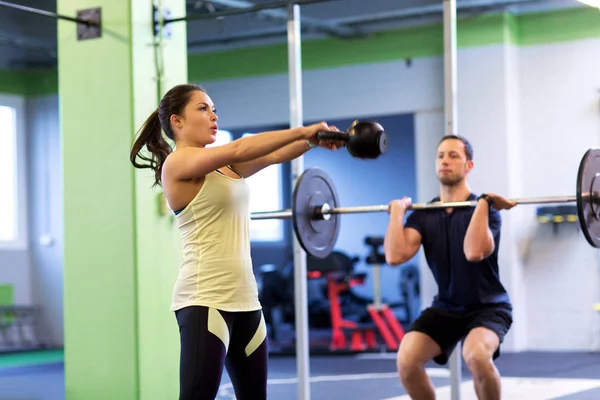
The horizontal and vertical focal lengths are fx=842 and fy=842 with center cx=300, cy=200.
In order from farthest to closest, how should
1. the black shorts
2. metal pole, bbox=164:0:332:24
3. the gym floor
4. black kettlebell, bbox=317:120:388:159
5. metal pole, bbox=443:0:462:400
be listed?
the gym floor → metal pole, bbox=164:0:332:24 → metal pole, bbox=443:0:462:400 → the black shorts → black kettlebell, bbox=317:120:388:159

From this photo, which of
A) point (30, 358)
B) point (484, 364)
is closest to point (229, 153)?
point (484, 364)

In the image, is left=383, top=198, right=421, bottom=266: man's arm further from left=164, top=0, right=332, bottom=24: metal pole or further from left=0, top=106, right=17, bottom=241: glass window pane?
left=0, top=106, right=17, bottom=241: glass window pane

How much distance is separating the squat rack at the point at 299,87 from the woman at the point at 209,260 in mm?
1293

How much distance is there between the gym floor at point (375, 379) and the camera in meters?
5.25

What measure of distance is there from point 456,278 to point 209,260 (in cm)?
146

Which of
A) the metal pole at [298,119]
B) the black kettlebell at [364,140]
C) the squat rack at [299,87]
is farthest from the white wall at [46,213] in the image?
the black kettlebell at [364,140]

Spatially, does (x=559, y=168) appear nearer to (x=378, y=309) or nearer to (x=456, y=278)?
(x=378, y=309)

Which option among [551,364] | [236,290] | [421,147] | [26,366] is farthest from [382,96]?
[236,290]

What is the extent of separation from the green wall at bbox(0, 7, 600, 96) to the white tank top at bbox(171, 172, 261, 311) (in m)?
5.63

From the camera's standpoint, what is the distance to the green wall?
297 inches

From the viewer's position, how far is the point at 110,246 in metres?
4.21

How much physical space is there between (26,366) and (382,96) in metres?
4.24

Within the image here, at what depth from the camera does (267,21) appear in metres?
8.43

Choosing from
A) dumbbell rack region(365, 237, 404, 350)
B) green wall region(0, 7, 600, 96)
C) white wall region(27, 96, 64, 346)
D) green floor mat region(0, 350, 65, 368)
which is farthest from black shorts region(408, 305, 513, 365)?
white wall region(27, 96, 64, 346)
